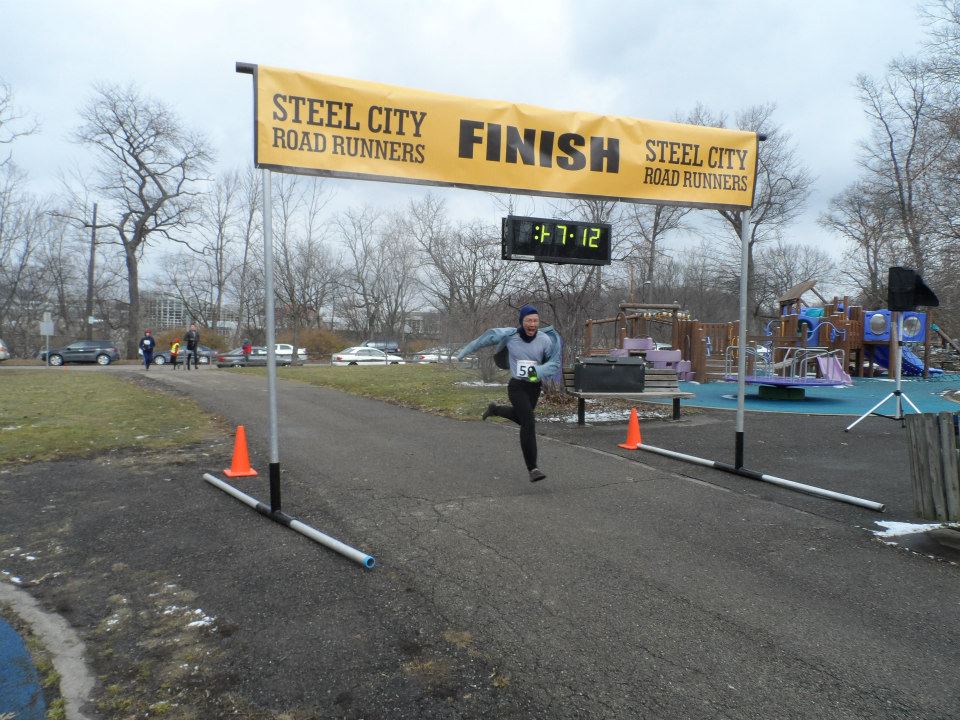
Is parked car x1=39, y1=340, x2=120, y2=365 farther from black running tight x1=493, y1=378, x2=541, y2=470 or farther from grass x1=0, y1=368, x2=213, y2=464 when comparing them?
black running tight x1=493, y1=378, x2=541, y2=470

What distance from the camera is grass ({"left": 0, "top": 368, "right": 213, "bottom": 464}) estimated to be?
27.2 feet

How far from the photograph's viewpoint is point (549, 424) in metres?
10.7

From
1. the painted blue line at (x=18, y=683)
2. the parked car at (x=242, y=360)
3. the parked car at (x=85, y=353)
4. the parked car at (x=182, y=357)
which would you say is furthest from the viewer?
the parked car at (x=182, y=357)

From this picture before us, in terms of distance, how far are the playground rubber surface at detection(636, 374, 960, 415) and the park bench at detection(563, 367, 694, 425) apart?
84cm

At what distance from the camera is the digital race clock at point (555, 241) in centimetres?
782

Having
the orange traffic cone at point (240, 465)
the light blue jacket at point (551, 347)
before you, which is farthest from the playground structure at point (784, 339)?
the orange traffic cone at point (240, 465)

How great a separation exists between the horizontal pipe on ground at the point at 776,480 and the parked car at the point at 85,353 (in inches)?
1558

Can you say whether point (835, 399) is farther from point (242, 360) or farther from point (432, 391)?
point (242, 360)

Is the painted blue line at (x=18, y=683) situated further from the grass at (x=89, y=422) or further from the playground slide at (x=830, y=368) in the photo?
the playground slide at (x=830, y=368)

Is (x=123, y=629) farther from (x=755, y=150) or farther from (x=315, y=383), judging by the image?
(x=315, y=383)

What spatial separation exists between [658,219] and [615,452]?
3101 cm

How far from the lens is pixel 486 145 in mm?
6125

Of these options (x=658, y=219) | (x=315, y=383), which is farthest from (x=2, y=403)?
(x=658, y=219)

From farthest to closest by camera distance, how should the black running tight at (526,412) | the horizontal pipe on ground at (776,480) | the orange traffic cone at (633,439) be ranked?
the orange traffic cone at (633,439) < the black running tight at (526,412) < the horizontal pipe on ground at (776,480)
